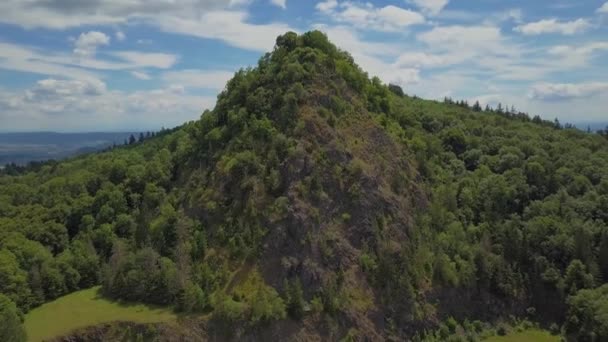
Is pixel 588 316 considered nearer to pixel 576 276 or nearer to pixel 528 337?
pixel 528 337

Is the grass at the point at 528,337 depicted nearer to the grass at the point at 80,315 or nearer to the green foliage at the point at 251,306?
the green foliage at the point at 251,306

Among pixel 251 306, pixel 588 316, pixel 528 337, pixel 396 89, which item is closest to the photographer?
pixel 251 306

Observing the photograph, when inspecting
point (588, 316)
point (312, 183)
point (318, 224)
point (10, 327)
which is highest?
point (312, 183)

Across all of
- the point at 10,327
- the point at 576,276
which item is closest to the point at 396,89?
the point at 576,276

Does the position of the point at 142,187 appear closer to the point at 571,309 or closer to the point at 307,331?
the point at 307,331

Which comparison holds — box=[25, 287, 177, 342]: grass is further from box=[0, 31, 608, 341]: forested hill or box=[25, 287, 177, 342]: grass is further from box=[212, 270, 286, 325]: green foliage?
box=[212, 270, 286, 325]: green foliage

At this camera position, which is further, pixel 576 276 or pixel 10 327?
pixel 576 276
